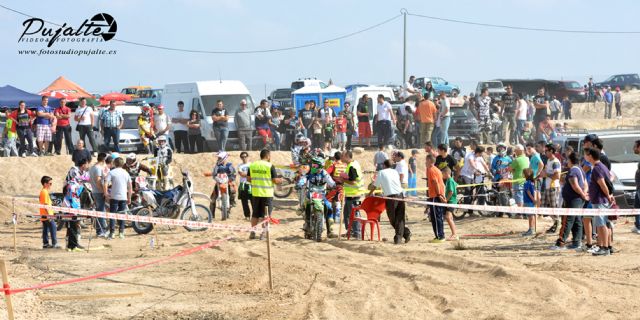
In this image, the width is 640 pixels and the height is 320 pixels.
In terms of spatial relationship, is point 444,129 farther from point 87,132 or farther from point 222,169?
point 87,132

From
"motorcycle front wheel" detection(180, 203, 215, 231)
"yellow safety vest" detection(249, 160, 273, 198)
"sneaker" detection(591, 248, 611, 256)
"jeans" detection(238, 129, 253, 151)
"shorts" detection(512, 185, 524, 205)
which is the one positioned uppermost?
"jeans" detection(238, 129, 253, 151)

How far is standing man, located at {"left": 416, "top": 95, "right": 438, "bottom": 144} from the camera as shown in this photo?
1174 inches

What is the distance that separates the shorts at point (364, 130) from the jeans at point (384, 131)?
1142 mm

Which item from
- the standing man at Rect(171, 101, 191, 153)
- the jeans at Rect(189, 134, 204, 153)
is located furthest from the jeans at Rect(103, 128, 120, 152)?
the jeans at Rect(189, 134, 204, 153)

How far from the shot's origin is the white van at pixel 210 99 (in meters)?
30.2

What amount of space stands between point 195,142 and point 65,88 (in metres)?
12.1

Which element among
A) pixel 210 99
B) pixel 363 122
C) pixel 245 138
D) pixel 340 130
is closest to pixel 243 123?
pixel 245 138

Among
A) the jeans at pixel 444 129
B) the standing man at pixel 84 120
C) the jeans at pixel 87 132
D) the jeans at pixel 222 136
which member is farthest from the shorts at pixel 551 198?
the jeans at pixel 87 132

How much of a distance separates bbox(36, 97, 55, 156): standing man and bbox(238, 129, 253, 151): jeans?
5728 millimetres

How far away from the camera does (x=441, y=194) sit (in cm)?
1738

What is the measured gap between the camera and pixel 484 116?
3378 cm

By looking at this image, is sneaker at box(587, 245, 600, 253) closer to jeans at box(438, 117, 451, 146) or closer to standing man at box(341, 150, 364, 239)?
standing man at box(341, 150, 364, 239)

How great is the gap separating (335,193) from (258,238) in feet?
5.76

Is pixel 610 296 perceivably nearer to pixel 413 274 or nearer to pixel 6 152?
pixel 413 274
